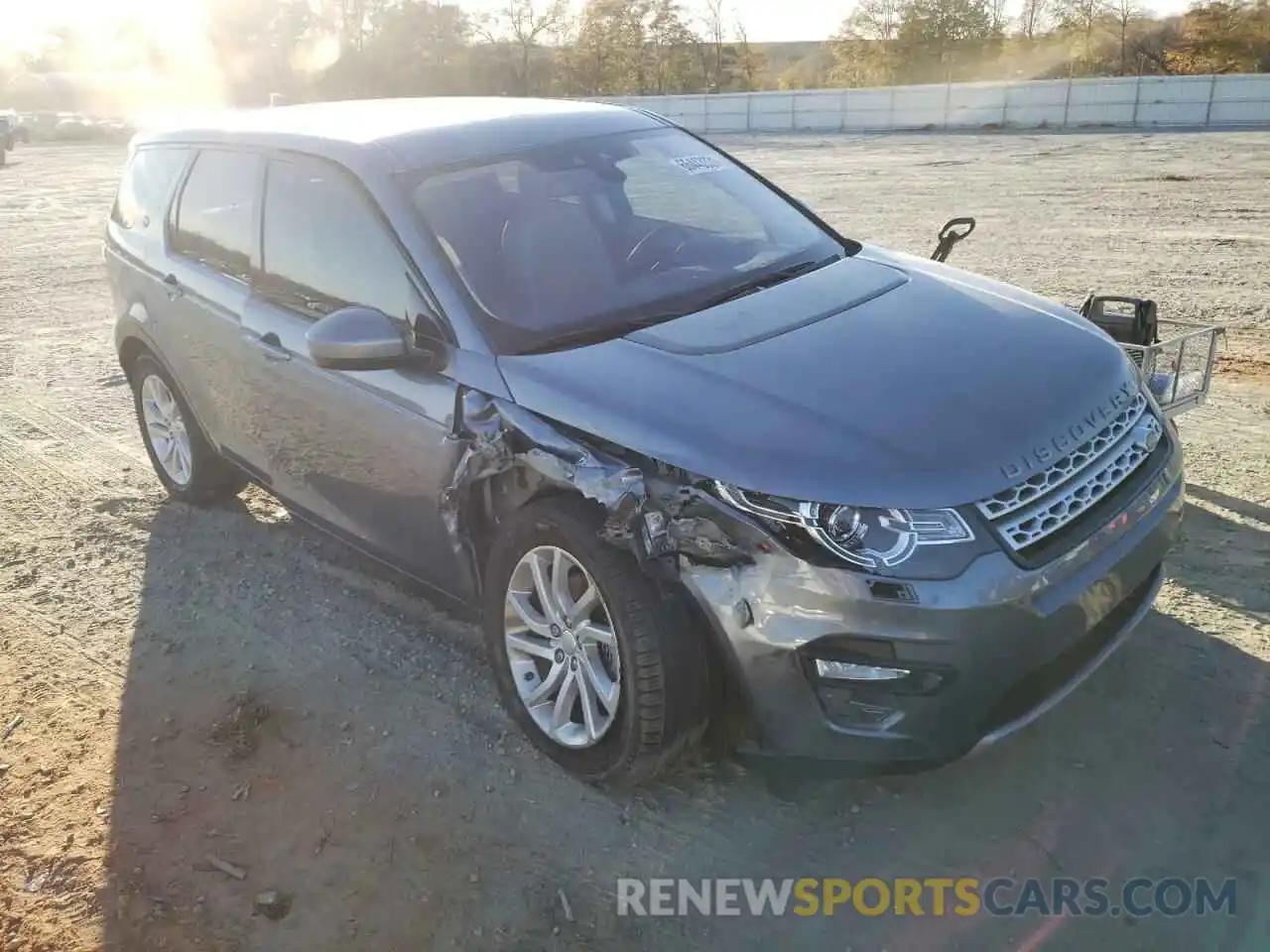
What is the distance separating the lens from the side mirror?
3291 millimetres

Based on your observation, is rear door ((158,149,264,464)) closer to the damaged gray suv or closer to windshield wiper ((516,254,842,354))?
the damaged gray suv

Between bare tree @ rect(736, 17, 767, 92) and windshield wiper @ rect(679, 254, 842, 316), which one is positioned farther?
bare tree @ rect(736, 17, 767, 92)

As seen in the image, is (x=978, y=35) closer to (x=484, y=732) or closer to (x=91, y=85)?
(x=91, y=85)

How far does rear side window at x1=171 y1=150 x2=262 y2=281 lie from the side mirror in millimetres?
A: 1208

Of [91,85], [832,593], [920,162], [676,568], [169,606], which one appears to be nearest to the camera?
[832,593]

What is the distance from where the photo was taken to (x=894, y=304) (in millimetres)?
3498

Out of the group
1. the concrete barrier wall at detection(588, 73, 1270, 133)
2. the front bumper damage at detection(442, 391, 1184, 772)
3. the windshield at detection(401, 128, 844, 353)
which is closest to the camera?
the front bumper damage at detection(442, 391, 1184, 772)

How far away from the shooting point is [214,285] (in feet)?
14.9

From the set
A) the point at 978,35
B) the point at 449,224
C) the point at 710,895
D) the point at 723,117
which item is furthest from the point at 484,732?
the point at 978,35

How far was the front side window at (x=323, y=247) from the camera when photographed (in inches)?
142

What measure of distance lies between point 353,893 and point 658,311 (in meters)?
1.93

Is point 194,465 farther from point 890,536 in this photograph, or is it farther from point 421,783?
point 890,536

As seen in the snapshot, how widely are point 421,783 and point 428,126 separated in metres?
2.37

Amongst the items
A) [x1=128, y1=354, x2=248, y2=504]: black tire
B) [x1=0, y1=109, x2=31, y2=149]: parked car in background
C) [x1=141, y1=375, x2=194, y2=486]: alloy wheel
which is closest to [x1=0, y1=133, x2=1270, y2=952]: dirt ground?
[x1=128, y1=354, x2=248, y2=504]: black tire
